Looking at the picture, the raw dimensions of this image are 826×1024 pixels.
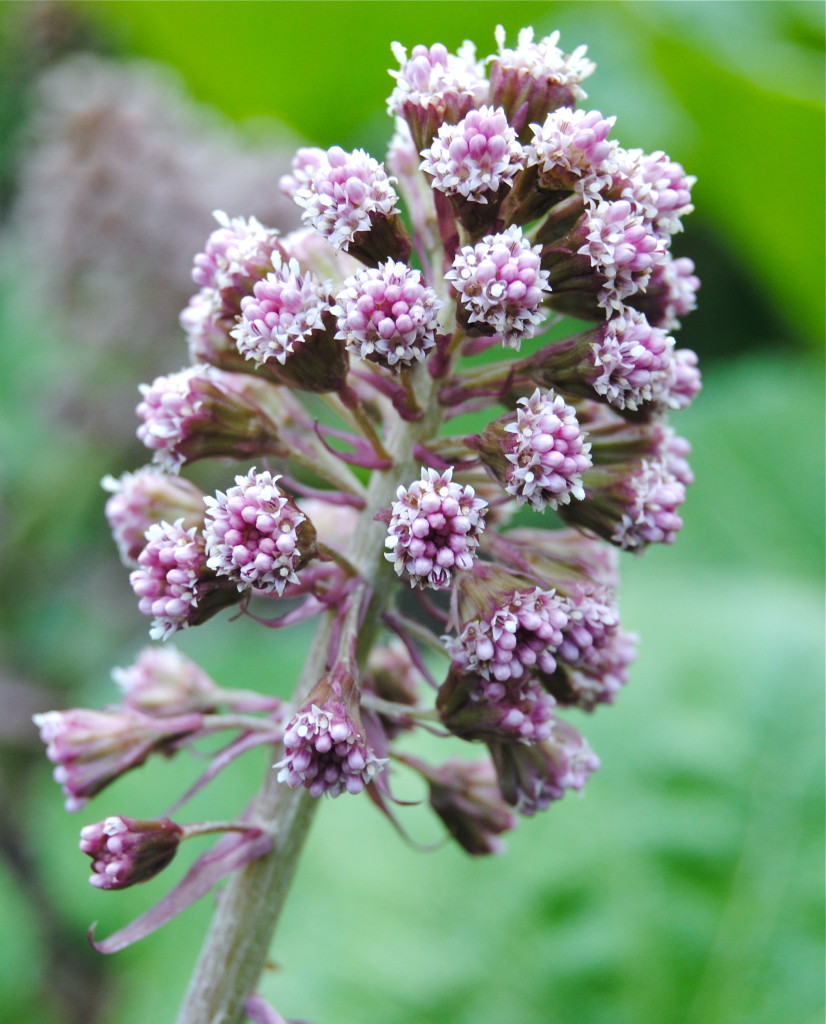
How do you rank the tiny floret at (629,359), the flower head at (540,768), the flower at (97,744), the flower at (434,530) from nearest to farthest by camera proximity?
the flower at (434,530) → the tiny floret at (629,359) → the flower head at (540,768) → the flower at (97,744)

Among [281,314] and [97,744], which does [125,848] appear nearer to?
[97,744]

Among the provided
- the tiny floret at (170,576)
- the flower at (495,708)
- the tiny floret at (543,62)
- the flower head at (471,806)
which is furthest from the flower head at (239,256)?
the flower head at (471,806)

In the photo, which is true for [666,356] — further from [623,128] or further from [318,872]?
[623,128]

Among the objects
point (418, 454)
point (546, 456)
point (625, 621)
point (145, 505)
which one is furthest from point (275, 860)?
point (625, 621)

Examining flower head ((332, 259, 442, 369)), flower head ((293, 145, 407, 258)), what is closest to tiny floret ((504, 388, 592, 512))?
flower head ((332, 259, 442, 369))

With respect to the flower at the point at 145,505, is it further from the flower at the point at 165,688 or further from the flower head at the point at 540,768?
the flower head at the point at 540,768

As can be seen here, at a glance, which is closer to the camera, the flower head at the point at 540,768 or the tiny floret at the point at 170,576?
the tiny floret at the point at 170,576

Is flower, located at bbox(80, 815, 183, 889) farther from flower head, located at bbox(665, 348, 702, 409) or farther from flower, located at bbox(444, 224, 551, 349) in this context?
flower head, located at bbox(665, 348, 702, 409)
